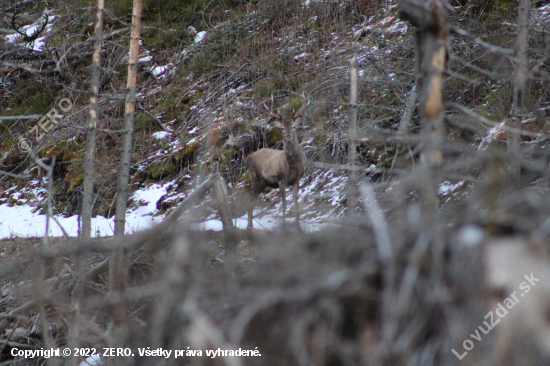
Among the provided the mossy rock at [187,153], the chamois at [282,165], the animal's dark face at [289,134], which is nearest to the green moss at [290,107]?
the chamois at [282,165]

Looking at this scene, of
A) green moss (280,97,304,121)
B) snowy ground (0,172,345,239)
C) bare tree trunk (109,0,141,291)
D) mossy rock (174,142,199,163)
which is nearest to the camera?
bare tree trunk (109,0,141,291)

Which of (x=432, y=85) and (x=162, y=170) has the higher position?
(x=162, y=170)

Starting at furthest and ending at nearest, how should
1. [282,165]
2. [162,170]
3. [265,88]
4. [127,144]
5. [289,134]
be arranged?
1. [265,88]
2. [162,170]
3. [282,165]
4. [289,134]
5. [127,144]

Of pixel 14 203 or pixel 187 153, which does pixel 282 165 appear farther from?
pixel 14 203

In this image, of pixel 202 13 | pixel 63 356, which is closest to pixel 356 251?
pixel 63 356

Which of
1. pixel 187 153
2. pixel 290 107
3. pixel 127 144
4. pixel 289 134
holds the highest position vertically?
pixel 290 107

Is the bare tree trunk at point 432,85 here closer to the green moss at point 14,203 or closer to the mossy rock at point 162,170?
the mossy rock at point 162,170

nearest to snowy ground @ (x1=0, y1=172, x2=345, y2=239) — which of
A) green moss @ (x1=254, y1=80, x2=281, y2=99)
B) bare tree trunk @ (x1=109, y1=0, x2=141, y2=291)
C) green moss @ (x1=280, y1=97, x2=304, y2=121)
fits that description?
bare tree trunk @ (x1=109, y1=0, x2=141, y2=291)

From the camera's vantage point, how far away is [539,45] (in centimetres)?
867

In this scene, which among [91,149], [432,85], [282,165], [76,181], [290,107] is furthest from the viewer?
[76,181]

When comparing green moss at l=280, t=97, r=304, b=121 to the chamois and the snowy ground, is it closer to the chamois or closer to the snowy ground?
the chamois

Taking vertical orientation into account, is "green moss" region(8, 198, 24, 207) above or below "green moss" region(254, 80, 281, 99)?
below

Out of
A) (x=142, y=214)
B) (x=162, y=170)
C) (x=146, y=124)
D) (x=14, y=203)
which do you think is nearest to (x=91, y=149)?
(x=142, y=214)

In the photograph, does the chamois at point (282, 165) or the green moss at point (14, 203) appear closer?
the chamois at point (282, 165)
